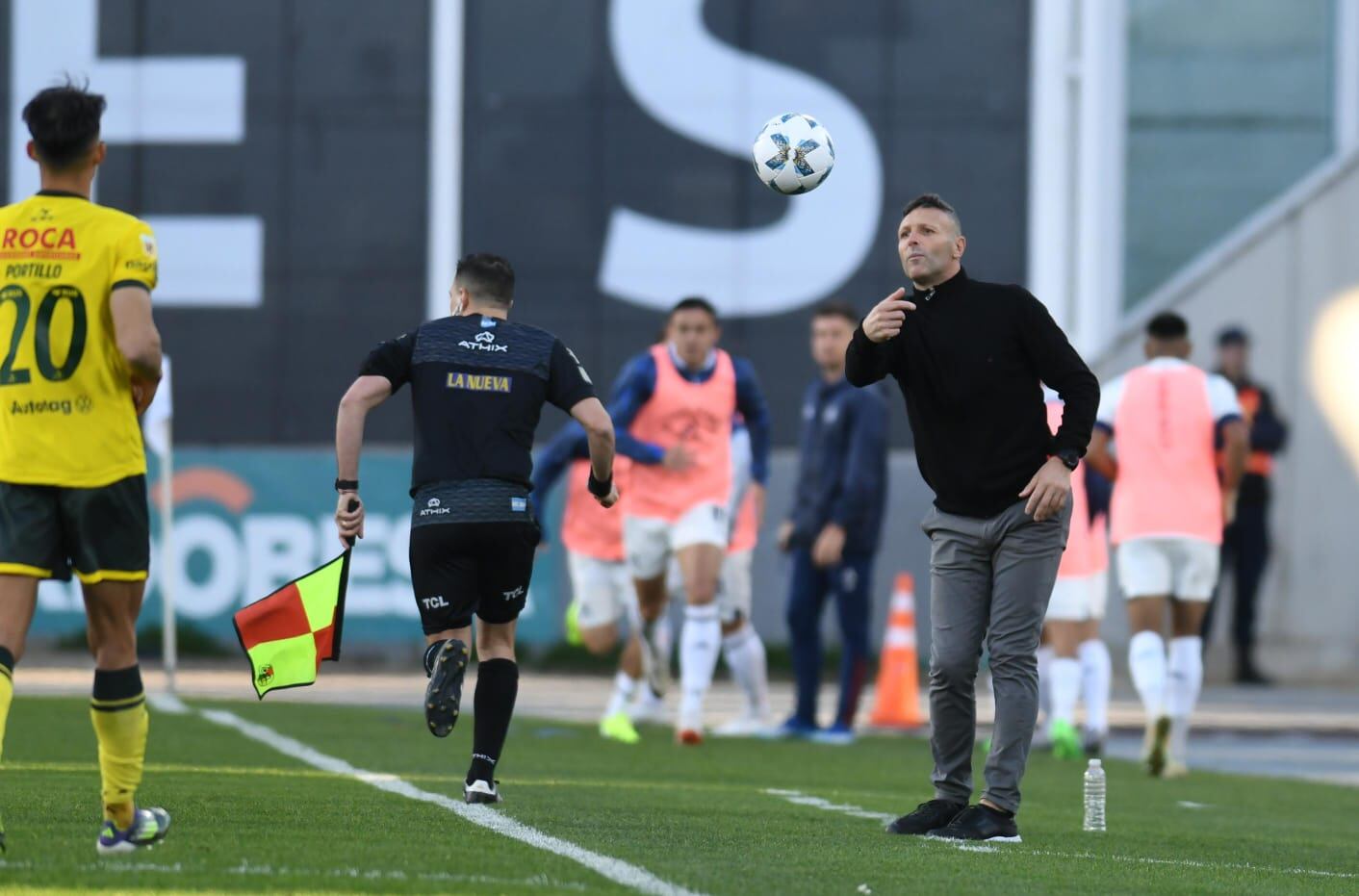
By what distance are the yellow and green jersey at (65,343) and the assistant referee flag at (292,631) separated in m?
1.52

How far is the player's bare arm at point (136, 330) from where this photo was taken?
615 cm

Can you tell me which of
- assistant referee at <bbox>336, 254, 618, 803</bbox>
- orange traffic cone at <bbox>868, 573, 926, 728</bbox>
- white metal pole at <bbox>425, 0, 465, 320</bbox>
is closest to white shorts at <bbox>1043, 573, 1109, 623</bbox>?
orange traffic cone at <bbox>868, 573, 926, 728</bbox>

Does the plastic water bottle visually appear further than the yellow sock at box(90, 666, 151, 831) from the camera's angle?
Yes

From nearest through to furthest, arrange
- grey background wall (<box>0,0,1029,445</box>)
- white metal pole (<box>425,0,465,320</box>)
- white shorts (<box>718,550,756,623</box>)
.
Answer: white shorts (<box>718,550,756,623</box>) → grey background wall (<box>0,0,1029,445</box>) → white metal pole (<box>425,0,465,320</box>)

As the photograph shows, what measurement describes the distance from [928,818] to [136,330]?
3226 millimetres

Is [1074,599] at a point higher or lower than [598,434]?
lower

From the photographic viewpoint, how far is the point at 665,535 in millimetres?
13531

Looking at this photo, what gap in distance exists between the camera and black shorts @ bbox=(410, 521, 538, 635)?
8094mm

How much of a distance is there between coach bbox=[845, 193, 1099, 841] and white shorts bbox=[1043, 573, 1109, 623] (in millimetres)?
5492

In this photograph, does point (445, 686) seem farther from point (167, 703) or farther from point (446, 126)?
point (446, 126)

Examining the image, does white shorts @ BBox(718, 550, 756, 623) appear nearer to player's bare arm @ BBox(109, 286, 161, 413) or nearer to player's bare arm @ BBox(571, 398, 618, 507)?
player's bare arm @ BBox(571, 398, 618, 507)

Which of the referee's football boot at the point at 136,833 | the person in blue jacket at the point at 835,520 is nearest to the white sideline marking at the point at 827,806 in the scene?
the referee's football boot at the point at 136,833

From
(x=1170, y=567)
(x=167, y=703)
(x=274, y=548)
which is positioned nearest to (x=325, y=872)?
(x=1170, y=567)

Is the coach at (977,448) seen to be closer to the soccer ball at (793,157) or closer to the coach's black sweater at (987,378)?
the coach's black sweater at (987,378)
